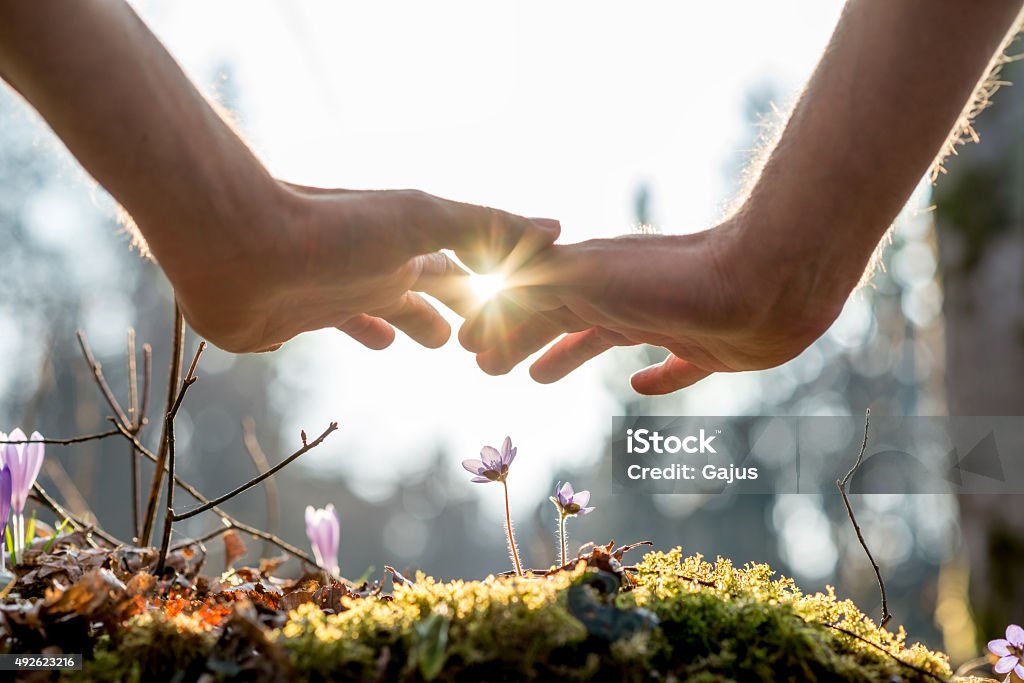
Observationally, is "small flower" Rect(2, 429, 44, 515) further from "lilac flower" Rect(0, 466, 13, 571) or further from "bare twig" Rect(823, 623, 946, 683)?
"bare twig" Rect(823, 623, 946, 683)

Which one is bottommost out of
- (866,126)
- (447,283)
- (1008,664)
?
(1008,664)


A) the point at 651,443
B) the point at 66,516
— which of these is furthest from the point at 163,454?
the point at 651,443

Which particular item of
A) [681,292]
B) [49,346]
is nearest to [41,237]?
[49,346]

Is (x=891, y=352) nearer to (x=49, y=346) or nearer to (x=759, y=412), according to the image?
(x=759, y=412)

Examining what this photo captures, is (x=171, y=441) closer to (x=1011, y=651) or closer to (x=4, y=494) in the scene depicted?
(x=4, y=494)

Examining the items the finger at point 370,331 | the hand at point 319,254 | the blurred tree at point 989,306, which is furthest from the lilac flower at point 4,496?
the blurred tree at point 989,306
